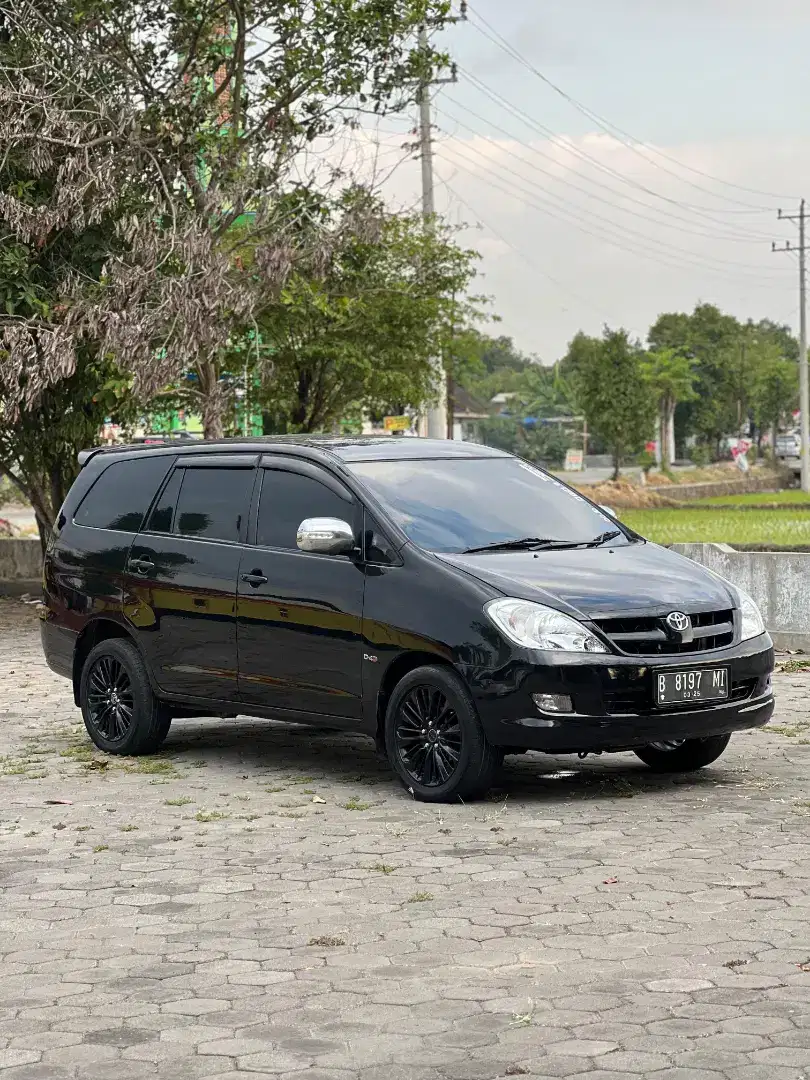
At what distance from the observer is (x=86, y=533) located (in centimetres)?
1120

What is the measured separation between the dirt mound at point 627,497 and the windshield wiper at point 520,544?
138 ft

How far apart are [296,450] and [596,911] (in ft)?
13.3

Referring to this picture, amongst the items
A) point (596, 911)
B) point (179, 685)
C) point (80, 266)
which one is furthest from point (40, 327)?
point (596, 911)

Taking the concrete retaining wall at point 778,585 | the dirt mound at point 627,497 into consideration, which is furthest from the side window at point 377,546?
the dirt mound at point 627,497

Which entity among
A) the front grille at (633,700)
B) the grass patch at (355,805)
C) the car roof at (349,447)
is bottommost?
the grass patch at (355,805)

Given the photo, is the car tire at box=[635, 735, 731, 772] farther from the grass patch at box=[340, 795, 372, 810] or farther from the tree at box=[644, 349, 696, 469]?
the tree at box=[644, 349, 696, 469]

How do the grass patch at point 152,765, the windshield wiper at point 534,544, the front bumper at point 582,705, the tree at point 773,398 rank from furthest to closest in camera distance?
the tree at point 773,398 < the grass patch at point 152,765 < the windshield wiper at point 534,544 < the front bumper at point 582,705

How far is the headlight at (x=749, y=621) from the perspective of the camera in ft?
30.3

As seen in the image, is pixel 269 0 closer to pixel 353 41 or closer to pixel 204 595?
pixel 353 41

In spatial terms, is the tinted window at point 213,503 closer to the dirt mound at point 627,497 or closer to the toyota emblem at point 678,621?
the toyota emblem at point 678,621

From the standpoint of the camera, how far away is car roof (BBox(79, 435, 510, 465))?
9.94m

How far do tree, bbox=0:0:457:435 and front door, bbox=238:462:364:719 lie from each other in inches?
334

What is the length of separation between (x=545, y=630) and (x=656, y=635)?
1.84 ft

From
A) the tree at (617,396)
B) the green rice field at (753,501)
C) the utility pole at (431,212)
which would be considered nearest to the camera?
the utility pole at (431,212)
